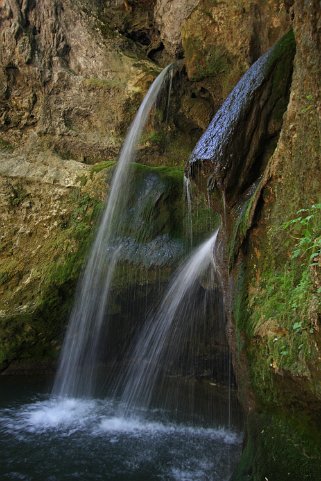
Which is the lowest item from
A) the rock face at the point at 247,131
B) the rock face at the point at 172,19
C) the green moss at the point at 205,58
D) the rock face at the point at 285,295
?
the rock face at the point at 285,295

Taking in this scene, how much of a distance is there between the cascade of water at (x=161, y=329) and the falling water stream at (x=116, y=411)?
1cm

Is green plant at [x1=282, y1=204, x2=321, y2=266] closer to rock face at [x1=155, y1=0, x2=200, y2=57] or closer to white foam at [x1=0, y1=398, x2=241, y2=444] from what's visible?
white foam at [x1=0, y1=398, x2=241, y2=444]

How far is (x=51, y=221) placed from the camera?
334 inches

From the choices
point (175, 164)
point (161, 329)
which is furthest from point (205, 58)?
point (161, 329)

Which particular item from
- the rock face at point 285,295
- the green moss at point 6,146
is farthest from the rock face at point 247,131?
the green moss at point 6,146

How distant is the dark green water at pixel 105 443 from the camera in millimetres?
4656

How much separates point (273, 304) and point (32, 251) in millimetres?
5669

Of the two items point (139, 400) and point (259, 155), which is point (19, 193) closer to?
point (139, 400)

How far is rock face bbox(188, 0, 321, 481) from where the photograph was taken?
3100 mm

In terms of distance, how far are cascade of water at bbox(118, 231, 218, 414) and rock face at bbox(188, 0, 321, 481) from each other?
71.3 inches

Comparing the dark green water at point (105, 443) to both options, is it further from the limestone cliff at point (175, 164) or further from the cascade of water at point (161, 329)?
the limestone cliff at point (175, 164)

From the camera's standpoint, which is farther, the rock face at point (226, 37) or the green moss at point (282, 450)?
the rock face at point (226, 37)

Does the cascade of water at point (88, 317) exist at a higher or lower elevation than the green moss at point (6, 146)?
lower

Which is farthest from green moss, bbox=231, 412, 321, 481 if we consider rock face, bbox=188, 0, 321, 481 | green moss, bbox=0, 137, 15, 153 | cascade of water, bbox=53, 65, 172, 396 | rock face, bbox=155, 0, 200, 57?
rock face, bbox=155, 0, 200, 57
